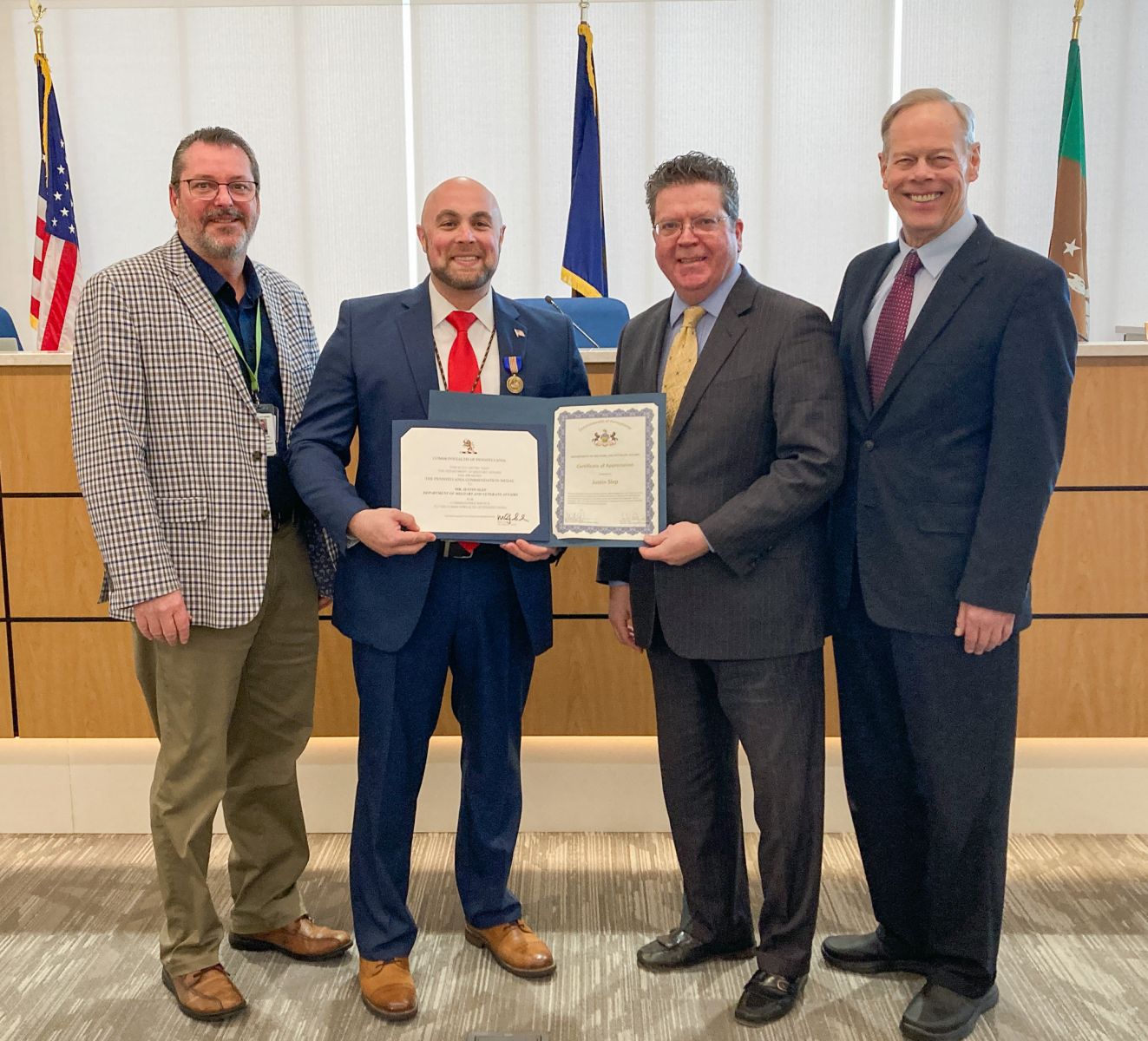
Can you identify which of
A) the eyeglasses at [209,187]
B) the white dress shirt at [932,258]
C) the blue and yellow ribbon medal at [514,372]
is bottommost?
the blue and yellow ribbon medal at [514,372]

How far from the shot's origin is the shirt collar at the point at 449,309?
199cm

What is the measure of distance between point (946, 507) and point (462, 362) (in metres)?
0.97

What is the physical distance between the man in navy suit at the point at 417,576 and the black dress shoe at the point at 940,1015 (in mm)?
742

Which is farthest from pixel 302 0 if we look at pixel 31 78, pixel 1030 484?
pixel 1030 484

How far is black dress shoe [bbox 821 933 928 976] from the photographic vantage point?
207cm

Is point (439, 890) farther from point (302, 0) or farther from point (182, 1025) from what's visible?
point (302, 0)

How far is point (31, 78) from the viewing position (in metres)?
5.63

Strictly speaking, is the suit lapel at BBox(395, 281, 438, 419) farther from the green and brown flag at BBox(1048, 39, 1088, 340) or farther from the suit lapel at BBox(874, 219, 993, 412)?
the green and brown flag at BBox(1048, 39, 1088, 340)

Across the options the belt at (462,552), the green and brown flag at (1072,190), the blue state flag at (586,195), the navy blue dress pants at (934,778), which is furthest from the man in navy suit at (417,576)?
the green and brown flag at (1072,190)

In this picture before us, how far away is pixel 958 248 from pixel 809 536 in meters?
0.59

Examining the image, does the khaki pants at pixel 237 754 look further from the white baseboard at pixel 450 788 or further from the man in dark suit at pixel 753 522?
the man in dark suit at pixel 753 522

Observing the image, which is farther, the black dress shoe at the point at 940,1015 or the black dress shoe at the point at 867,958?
the black dress shoe at the point at 867,958

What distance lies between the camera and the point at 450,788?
9.31 feet

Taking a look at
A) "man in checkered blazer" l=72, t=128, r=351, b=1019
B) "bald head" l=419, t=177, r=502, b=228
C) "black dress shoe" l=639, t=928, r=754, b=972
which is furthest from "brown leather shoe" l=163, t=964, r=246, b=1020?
"bald head" l=419, t=177, r=502, b=228
